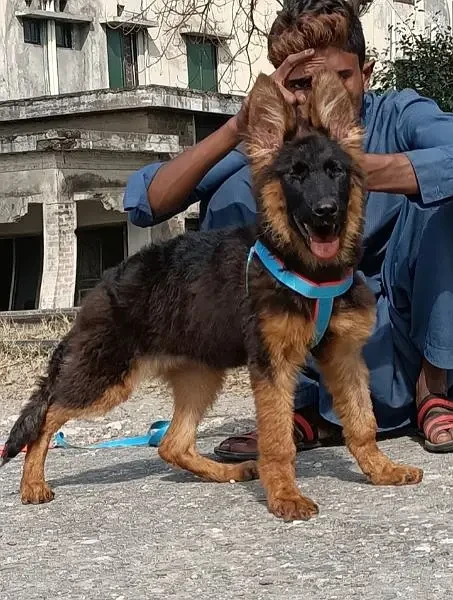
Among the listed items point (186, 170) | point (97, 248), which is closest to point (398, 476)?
point (186, 170)

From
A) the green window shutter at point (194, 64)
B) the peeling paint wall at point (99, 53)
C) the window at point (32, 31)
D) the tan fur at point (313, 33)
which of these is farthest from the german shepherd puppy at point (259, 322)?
the green window shutter at point (194, 64)

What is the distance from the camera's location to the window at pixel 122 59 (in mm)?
26828

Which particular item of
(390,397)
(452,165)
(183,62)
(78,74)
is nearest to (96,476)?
(390,397)

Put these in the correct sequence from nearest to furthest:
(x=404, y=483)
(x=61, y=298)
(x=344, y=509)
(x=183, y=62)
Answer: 1. (x=344, y=509)
2. (x=404, y=483)
3. (x=61, y=298)
4. (x=183, y=62)

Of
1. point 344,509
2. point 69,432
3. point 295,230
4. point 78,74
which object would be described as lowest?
point 69,432

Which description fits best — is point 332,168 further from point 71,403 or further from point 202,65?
point 202,65

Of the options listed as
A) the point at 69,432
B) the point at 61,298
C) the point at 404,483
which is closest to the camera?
the point at 404,483

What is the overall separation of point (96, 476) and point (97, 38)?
861 inches

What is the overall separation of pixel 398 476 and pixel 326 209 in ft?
4.28

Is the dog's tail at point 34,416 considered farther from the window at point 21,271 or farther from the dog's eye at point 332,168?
the window at point 21,271

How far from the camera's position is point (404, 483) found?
4.78 m

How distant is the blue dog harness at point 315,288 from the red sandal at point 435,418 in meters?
1.14

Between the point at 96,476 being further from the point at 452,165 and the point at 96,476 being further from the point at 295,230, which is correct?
the point at 452,165

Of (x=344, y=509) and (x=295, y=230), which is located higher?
(x=295, y=230)
